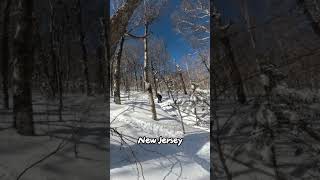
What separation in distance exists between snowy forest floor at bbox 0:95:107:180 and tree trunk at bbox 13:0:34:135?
0.04m

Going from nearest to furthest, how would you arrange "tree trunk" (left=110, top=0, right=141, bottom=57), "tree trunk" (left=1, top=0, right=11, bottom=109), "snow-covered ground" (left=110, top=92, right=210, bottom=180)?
"tree trunk" (left=1, top=0, right=11, bottom=109)
"snow-covered ground" (left=110, top=92, right=210, bottom=180)
"tree trunk" (left=110, top=0, right=141, bottom=57)

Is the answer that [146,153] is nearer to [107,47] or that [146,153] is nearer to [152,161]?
[152,161]

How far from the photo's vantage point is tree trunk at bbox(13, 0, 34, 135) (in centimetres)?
194

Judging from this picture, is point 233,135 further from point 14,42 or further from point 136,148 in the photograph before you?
point 14,42

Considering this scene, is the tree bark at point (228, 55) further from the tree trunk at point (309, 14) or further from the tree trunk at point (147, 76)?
the tree trunk at point (147, 76)

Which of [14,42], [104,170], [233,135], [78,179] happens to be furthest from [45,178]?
[233,135]

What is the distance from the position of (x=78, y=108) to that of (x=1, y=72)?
505 mm

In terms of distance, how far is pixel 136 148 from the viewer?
260cm

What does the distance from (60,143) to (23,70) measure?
48 centimetres

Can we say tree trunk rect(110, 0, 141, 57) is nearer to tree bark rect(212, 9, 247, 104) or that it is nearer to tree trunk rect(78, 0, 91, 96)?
tree trunk rect(78, 0, 91, 96)

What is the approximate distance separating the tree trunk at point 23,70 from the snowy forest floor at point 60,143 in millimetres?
40

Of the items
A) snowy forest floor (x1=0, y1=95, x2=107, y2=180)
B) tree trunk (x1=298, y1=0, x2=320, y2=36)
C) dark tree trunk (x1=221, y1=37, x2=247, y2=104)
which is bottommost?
snowy forest floor (x1=0, y1=95, x2=107, y2=180)

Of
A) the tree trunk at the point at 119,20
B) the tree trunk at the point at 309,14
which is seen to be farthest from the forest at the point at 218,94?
the tree trunk at the point at 119,20

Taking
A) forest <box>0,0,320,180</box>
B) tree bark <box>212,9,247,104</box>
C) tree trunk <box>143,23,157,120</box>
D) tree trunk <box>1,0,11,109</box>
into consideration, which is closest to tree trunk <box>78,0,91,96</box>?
forest <box>0,0,320,180</box>
